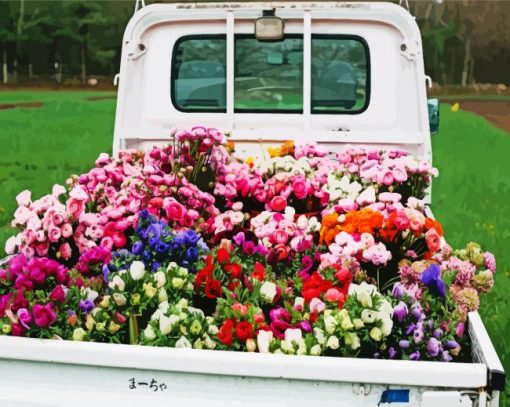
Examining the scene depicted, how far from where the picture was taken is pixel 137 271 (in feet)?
11.0

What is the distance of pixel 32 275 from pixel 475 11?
228 ft

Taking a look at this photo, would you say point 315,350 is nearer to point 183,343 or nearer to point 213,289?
point 183,343

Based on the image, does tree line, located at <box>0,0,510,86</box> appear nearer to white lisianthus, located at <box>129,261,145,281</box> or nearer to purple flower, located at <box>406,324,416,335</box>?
white lisianthus, located at <box>129,261,145,281</box>

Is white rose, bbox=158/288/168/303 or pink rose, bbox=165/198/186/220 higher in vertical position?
pink rose, bbox=165/198/186/220

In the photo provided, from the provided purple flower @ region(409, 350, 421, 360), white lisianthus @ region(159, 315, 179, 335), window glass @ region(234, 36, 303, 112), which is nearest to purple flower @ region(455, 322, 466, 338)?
purple flower @ region(409, 350, 421, 360)

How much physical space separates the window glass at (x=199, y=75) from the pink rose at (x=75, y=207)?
6.82 feet

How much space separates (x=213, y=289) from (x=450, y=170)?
13.9 meters

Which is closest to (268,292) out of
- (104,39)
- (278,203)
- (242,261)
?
(242,261)

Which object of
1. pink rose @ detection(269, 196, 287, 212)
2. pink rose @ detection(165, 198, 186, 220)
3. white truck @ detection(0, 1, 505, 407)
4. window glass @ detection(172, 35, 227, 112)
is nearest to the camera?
pink rose @ detection(165, 198, 186, 220)

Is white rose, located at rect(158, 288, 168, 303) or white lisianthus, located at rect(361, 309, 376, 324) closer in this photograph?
white lisianthus, located at rect(361, 309, 376, 324)

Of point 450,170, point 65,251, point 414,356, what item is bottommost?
point 450,170

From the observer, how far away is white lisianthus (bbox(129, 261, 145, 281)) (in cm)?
335

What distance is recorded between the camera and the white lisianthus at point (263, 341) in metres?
3.02

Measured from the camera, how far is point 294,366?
264 centimetres
